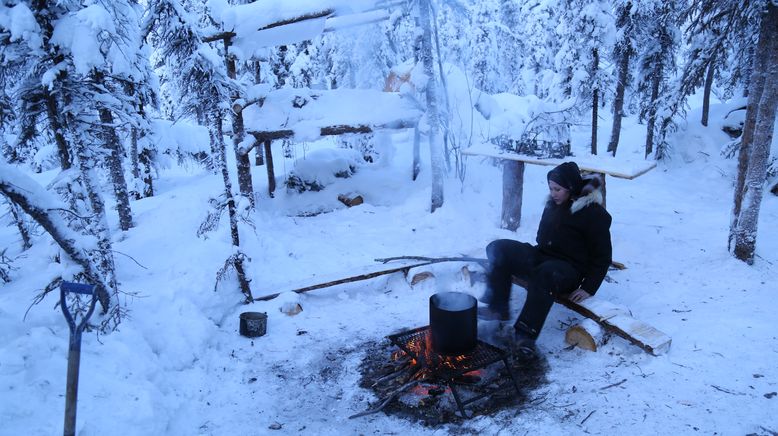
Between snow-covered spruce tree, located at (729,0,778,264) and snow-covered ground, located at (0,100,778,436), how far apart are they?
1.43 feet

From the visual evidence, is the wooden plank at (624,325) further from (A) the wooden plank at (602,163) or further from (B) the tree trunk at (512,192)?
(B) the tree trunk at (512,192)

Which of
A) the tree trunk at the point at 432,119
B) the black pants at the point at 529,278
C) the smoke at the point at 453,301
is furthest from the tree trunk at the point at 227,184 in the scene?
the tree trunk at the point at 432,119

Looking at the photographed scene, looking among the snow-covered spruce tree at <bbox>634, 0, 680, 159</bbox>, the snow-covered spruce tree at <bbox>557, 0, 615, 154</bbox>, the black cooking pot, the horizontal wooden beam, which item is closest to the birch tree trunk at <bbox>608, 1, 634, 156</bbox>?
the snow-covered spruce tree at <bbox>634, 0, 680, 159</bbox>

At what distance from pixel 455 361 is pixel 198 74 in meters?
4.89

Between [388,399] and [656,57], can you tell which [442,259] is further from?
[656,57]

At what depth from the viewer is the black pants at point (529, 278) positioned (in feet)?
16.1

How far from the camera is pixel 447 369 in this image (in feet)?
14.6

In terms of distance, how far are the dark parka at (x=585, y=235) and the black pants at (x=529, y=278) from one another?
137mm

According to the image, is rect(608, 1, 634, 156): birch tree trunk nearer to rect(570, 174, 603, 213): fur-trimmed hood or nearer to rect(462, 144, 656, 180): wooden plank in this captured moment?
rect(462, 144, 656, 180): wooden plank

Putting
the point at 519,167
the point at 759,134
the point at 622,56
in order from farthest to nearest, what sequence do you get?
the point at 622,56 < the point at 519,167 < the point at 759,134

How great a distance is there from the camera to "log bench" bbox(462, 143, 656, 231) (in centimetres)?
700

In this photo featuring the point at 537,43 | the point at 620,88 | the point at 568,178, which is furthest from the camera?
the point at 537,43

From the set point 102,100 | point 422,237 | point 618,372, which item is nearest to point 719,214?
point 422,237

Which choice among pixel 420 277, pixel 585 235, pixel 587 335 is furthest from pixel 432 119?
pixel 587 335
